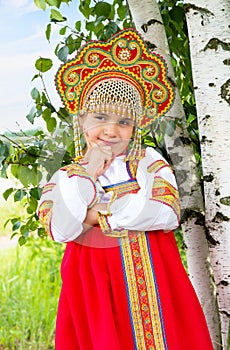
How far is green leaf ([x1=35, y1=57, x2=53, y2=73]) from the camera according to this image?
1663 millimetres

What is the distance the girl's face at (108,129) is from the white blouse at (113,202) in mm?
52

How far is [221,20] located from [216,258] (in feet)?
1.95

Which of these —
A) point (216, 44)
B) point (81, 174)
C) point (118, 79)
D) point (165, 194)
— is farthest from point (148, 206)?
point (216, 44)

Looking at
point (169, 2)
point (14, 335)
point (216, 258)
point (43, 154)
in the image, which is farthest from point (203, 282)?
point (14, 335)

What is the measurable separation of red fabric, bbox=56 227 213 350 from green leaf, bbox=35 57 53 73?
1.75ft

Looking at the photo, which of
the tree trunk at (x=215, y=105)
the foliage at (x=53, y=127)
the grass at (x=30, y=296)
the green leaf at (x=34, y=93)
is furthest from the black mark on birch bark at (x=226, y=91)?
the grass at (x=30, y=296)

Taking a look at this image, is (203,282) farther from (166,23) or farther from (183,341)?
(166,23)

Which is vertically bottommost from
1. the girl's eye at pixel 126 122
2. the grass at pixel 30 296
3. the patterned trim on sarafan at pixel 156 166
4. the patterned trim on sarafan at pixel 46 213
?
the grass at pixel 30 296

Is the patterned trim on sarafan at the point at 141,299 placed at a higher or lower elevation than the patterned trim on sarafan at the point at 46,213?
lower

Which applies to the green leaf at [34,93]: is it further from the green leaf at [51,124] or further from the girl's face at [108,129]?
the girl's face at [108,129]

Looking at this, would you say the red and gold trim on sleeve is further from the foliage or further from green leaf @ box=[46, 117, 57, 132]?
green leaf @ box=[46, 117, 57, 132]

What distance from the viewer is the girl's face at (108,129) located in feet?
4.28

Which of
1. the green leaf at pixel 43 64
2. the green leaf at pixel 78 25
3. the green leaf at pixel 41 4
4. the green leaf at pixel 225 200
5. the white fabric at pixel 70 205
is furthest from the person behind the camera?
the green leaf at pixel 78 25

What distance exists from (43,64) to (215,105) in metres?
0.46
